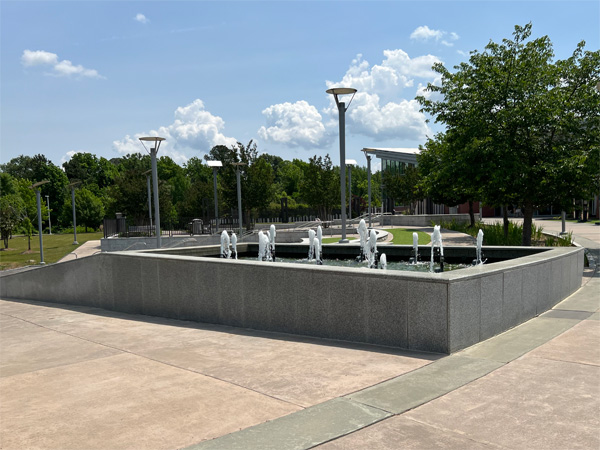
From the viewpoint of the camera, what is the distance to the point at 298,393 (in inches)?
189

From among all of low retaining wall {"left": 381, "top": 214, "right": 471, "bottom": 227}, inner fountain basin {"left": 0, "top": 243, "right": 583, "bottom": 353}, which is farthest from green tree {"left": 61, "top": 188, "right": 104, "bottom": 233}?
inner fountain basin {"left": 0, "top": 243, "right": 583, "bottom": 353}

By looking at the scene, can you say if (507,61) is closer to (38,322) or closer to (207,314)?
(207,314)

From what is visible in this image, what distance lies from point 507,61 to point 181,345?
15.9m

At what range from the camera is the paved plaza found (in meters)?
3.88

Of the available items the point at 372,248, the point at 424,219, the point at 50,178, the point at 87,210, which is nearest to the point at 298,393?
the point at 372,248

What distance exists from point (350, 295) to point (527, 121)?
12.8 metres

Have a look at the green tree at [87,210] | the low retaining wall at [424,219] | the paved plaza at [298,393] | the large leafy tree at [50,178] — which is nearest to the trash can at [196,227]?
the low retaining wall at [424,219]

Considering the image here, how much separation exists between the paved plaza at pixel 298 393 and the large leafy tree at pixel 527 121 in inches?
404

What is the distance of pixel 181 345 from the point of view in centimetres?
698

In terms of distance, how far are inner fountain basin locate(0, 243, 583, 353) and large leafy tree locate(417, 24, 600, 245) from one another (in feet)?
21.0

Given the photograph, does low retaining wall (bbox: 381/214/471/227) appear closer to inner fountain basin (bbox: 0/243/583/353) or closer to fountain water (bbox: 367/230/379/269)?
fountain water (bbox: 367/230/379/269)

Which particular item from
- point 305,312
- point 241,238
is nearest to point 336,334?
point 305,312

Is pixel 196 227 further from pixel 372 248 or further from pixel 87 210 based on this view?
pixel 87 210

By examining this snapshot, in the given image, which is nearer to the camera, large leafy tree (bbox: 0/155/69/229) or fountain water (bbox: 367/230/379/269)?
fountain water (bbox: 367/230/379/269)
